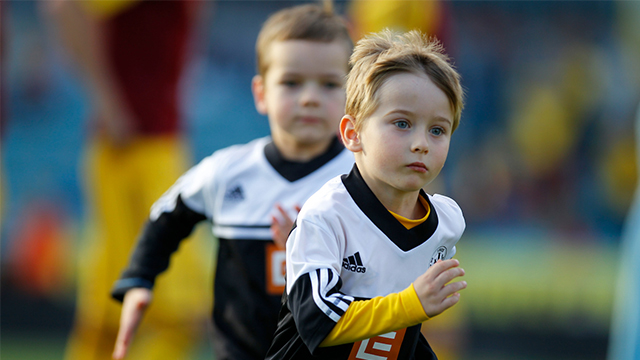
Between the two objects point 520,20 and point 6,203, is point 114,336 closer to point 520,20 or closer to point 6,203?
point 6,203

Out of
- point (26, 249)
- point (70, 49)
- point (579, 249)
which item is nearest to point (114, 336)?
point (70, 49)

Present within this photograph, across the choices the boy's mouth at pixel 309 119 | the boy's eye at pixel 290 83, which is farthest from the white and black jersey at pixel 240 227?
the boy's eye at pixel 290 83

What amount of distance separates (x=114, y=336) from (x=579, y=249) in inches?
243

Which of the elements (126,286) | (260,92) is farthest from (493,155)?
(126,286)

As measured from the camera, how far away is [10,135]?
20.7 ft

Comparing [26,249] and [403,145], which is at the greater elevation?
[26,249]

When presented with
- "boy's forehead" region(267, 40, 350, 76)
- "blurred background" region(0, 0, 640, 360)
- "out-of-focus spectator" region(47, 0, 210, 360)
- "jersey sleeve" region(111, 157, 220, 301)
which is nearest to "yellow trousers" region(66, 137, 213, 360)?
"out-of-focus spectator" region(47, 0, 210, 360)

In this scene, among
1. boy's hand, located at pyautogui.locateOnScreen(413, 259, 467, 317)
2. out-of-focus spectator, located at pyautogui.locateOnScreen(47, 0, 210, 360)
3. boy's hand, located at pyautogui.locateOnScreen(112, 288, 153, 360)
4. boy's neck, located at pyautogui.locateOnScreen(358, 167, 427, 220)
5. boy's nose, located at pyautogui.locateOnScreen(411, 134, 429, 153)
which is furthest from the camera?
out-of-focus spectator, located at pyautogui.locateOnScreen(47, 0, 210, 360)

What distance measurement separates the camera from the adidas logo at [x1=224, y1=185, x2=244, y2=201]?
2109 millimetres

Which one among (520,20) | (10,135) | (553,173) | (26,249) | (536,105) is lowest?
(26,249)

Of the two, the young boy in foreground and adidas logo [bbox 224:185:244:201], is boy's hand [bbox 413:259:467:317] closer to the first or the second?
the young boy in foreground

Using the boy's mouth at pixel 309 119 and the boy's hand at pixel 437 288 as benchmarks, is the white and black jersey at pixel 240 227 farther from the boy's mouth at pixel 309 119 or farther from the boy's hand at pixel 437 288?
the boy's hand at pixel 437 288

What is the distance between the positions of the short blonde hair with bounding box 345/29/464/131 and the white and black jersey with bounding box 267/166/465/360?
17 cm

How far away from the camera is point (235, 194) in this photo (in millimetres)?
2117
